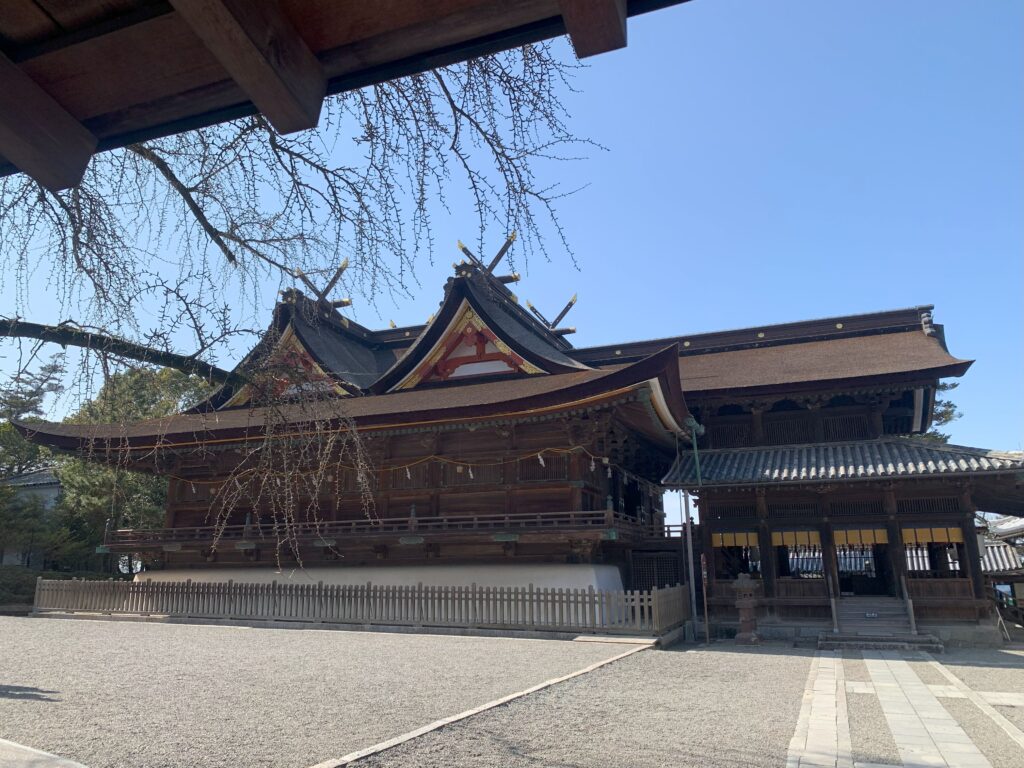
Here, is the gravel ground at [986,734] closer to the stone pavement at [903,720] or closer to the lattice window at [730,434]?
the stone pavement at [903,720]

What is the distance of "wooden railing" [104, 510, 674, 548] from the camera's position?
15.4 meters

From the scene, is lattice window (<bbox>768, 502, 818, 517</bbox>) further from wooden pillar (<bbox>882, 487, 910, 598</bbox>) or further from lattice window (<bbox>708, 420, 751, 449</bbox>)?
lattice window (<bbox>708, 420, 751, 449</bbox>)

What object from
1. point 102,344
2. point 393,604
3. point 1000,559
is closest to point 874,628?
point 393,604

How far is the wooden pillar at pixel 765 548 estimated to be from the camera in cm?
1570

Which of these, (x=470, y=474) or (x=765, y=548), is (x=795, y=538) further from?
(x=470, y=474)

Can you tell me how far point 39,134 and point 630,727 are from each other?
6.12 meters

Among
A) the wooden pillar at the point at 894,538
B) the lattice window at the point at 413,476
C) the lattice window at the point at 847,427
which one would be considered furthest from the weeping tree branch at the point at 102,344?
the lattice window at the point at 847,427

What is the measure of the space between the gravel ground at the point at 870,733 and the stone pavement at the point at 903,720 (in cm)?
5

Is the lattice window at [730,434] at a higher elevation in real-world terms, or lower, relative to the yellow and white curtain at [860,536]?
higher

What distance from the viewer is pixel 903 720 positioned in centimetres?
677

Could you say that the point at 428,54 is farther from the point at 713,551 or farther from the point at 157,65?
the point at 713,551

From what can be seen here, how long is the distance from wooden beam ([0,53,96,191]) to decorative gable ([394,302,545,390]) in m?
17.3

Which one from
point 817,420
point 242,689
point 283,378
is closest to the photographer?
point 283,378

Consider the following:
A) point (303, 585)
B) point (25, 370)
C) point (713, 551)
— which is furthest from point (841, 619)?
point (25, 370)
